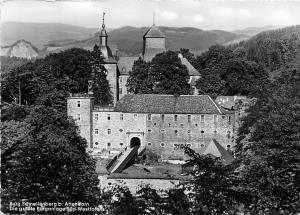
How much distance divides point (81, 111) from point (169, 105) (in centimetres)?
963

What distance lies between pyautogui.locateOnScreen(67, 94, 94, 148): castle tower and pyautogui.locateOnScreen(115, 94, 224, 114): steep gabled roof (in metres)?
3.31

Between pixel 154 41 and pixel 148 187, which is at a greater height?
pixel 154 41

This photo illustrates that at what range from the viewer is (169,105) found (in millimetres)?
53312

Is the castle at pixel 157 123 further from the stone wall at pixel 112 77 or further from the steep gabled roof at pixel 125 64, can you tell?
the steep gabled roof at pixel 125 64

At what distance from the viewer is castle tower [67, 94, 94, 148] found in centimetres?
5166

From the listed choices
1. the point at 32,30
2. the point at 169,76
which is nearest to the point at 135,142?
the point at 169,76

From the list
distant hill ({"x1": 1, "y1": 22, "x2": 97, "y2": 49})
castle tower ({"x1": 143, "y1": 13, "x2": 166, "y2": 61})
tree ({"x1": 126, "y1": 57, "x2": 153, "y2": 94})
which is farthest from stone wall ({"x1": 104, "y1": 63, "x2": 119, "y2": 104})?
distant hill ({"x1": 1, "y1": 22, "x2": 97, "y2": 49})

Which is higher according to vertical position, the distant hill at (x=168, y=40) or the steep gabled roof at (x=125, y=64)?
the distant hill at (x=168, y=40)

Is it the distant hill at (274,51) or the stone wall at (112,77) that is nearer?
the stone wall at (112,77)

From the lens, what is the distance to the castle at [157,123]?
2066 inches

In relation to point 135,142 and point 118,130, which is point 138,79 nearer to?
point 135,142

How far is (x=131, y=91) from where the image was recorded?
6606 centimetres

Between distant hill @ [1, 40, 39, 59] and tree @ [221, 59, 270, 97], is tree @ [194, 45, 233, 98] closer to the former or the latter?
tree @ [221, 59, 270, 97]

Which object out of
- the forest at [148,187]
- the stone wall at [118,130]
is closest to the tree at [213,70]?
the forest at [148,187]
